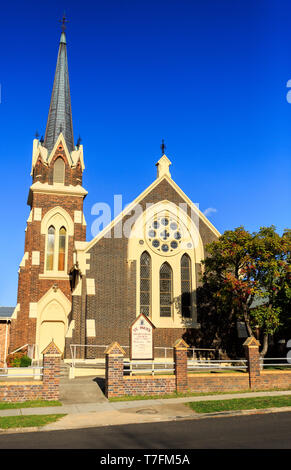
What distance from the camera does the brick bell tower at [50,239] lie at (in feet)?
87.6

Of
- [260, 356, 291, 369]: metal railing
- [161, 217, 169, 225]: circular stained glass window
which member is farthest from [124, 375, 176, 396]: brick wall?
[161, 217, 169, 225]: circular stained glass window

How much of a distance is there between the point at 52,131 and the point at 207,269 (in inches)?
687

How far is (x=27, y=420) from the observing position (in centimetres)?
1141

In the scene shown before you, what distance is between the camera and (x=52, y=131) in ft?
108

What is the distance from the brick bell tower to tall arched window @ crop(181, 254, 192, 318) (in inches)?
295

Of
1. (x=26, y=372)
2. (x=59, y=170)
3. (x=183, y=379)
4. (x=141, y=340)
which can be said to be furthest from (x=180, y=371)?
(x=59, y=170)

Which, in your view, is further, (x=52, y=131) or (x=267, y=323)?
(x=52, y=131)

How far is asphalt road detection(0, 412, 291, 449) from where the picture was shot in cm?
863

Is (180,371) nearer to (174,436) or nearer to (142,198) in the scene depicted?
(174,436)

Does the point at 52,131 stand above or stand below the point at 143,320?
above

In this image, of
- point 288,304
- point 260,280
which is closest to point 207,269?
point 260,280

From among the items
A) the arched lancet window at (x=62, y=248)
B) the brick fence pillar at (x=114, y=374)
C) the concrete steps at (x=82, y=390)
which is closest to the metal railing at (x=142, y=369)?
the brick fence pillar at (x=114, y=374)

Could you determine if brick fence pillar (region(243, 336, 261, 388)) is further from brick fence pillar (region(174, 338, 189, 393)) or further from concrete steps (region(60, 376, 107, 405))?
concrete steps (region(60, 376, 107, 405))

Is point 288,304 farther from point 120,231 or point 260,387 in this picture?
point 120,231
